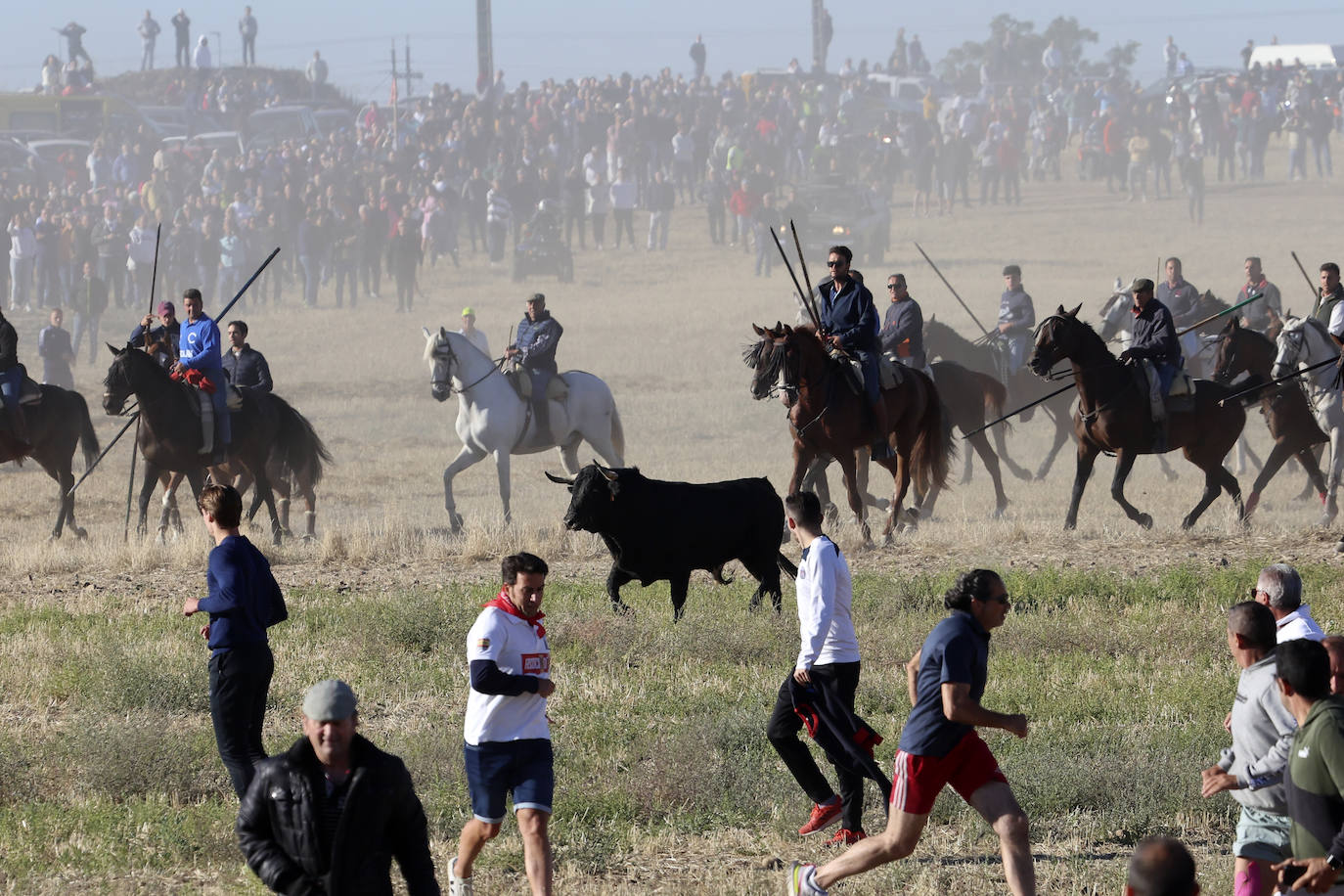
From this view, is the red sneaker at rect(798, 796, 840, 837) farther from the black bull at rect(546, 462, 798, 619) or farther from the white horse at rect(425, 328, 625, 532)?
the white horse at rect(425, 328, 625, 532)

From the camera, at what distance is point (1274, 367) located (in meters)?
18.0

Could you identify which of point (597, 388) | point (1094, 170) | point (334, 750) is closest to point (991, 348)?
point (597, 388)

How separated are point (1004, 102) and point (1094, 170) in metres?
3.57

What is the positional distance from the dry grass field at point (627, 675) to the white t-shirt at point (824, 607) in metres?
A: 0.96

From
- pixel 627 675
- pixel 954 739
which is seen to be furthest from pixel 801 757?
pixel 627 675

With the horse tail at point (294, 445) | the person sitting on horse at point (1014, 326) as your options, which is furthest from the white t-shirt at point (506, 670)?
the person sitting on horse at point (1014, 326)

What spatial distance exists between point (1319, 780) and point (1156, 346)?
11.7 meters

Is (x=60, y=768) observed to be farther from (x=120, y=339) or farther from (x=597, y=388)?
(x=120, y=339)

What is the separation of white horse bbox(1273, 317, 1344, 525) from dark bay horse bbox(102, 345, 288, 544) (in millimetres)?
10095

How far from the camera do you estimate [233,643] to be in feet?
25.7

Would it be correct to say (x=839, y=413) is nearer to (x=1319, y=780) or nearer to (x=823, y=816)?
(x=823, y=816)

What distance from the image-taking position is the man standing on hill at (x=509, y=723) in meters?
6.99

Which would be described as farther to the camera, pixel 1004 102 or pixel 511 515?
pixel 1004 102

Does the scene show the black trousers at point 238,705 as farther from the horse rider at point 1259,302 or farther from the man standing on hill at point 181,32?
the man standing on hill at point 181,32
